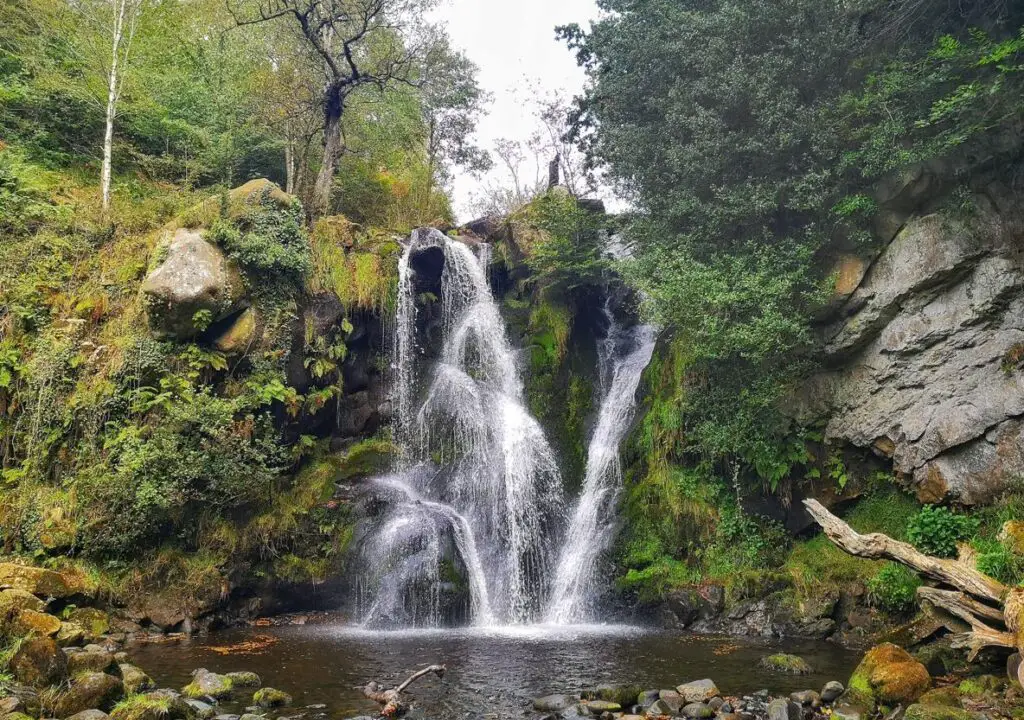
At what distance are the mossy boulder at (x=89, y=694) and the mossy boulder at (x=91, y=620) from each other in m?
3.98

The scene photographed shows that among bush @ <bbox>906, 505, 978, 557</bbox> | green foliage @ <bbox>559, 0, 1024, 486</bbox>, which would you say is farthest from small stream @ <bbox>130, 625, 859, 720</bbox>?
green foliage @ <bbox>559, 0, 1024, 486</bbox>

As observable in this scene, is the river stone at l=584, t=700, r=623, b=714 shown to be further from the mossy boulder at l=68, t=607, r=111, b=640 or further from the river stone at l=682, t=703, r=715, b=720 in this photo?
the mossy boulder at l=68, t=607, r=111, b=640

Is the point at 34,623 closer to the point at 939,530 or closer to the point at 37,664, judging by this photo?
the point at 37,664

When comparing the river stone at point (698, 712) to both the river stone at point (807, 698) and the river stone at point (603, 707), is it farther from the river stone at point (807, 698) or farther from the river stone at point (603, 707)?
the river stone at point (807, 698)

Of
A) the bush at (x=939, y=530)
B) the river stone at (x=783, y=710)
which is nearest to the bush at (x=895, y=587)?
the bush at (x=939, y=530)

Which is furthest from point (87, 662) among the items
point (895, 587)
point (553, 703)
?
point (895, 587)

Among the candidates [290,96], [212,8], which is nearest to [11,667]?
[290,96]

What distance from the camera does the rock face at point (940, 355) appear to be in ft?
36.9

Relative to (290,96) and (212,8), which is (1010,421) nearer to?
(290,96)

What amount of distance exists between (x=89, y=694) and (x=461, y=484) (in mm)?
9875

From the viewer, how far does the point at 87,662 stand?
764 cm

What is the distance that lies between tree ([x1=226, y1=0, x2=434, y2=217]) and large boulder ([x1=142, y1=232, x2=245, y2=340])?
5.50 metres

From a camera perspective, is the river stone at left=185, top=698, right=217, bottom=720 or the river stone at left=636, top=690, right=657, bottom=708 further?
the river stone at left=636, top=690, right=657, bottom=708

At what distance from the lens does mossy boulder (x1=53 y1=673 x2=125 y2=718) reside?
671 centimetres
